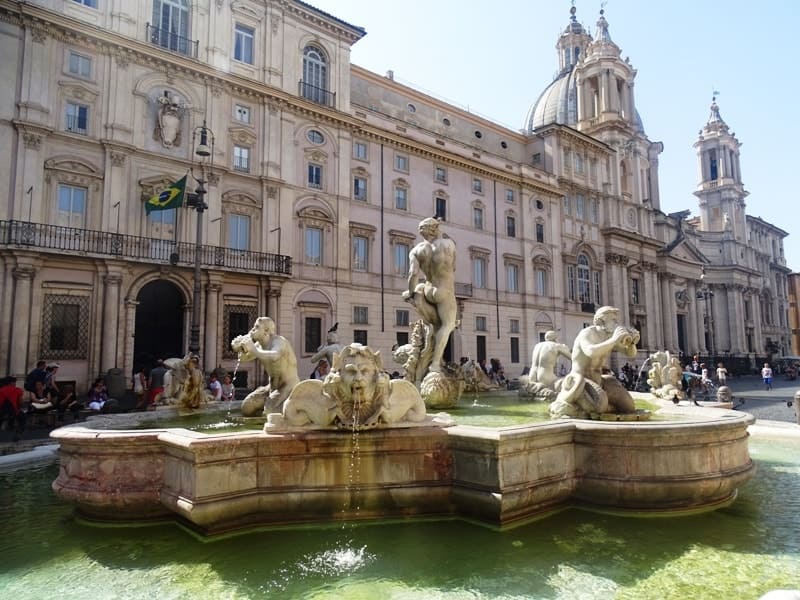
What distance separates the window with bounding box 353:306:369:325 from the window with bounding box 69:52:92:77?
14.2m

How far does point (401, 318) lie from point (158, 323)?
463 inches

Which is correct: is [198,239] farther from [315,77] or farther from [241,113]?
[315,77]

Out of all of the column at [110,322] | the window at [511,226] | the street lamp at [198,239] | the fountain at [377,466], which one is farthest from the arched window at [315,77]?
the fountain at [377,466]

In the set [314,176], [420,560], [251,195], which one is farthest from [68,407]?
[314,176]

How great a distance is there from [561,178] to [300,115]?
21.3 m

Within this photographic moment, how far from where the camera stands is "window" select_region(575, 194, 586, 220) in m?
40.7

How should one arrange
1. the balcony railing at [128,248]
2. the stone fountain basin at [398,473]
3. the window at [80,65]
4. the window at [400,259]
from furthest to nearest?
the window at [400,259], the window at [80,65], the balcony railing at [128,248], the stone fountain basin at [398,473]

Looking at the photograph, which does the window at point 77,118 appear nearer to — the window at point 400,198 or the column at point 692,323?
the window at point 400,198

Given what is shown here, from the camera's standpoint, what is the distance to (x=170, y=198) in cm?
1906

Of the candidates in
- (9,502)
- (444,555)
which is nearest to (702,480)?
(444,555)

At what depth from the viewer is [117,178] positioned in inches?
781

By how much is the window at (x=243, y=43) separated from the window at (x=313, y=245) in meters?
7.81

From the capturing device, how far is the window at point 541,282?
119ft

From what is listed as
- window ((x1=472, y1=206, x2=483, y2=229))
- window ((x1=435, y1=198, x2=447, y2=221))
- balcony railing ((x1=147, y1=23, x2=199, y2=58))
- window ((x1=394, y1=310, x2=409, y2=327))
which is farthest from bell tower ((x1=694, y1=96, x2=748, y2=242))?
balcony railing ((x1=147, y1=23, x2=199, y2=58))
